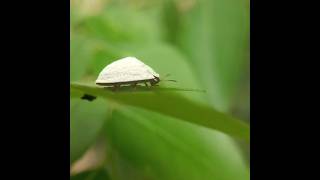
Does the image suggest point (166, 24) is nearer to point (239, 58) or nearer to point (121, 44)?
point (239, 58)

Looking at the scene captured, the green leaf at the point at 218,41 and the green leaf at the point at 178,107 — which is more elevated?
the green leaf at the point at 218,41

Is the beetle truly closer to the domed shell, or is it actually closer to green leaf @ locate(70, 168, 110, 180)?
the domed shell

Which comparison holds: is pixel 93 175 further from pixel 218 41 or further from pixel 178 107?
pixel 218 41

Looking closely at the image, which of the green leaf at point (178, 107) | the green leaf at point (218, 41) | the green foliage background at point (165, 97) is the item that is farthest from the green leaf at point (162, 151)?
the green leaf at point (218, 41)

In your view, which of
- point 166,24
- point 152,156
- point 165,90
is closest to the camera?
point 165,90

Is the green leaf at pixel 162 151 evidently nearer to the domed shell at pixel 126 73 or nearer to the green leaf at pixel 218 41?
the domed shell at pixel 126 73

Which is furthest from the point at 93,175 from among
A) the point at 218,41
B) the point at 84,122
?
the point at 218,41

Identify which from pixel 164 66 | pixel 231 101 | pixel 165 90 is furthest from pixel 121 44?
pixel 165 90

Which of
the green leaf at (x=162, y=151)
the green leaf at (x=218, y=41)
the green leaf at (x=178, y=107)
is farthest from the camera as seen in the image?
the green leaf at (x=218, y=41)
